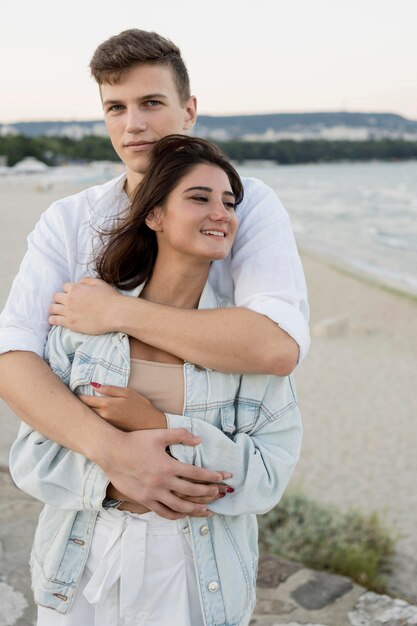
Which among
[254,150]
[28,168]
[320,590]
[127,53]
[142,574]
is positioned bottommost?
[28,168]

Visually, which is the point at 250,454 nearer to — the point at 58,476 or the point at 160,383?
the point at 160,383

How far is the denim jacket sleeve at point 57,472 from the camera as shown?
5.68 feet

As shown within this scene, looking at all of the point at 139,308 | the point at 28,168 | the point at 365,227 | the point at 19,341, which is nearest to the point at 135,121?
the point at 139,308

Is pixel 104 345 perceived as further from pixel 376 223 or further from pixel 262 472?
pixel 376 223

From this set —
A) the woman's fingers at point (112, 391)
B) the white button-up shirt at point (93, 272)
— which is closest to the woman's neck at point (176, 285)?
the white button-up shirt at point (93, 272)

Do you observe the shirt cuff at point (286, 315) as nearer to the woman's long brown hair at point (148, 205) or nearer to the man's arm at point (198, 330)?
the man's arm at point (198, 330)

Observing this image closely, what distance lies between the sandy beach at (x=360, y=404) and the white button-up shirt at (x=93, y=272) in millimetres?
2949

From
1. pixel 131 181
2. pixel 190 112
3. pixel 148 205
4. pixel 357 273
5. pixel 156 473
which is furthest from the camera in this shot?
pixel 357 273

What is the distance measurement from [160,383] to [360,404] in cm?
735

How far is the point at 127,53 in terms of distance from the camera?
2.06 metres

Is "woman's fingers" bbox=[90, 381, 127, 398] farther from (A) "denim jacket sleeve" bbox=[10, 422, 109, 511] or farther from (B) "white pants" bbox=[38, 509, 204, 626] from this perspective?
(B) "white pants" bbox=[38, 509, 204, 626]

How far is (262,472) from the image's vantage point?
1738 mm

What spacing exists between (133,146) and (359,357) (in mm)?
9240

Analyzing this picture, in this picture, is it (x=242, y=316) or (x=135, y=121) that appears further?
(x=135, y=121)
